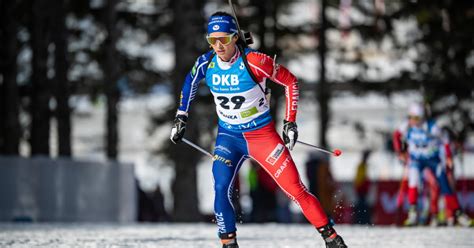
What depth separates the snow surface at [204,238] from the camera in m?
14.5

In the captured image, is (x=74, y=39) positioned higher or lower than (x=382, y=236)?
higher

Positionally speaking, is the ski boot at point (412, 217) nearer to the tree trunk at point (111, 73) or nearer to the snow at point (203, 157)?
the tree trunk at point (111, 73)

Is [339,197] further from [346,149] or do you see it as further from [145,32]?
[346,149]

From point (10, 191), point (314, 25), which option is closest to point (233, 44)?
point (10, 191)

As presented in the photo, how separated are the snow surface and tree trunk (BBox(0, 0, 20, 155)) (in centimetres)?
1429

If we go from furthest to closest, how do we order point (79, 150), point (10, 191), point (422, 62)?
point (79, 150)
point (422, 62)
point (10, 191)

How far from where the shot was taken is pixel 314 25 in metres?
38.8

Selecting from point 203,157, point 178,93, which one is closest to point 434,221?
point 178,93

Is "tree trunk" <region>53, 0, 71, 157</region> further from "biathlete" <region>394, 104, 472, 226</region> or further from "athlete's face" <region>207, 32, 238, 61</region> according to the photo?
"athlete's face" <region>207, 32, 238, 61</region>

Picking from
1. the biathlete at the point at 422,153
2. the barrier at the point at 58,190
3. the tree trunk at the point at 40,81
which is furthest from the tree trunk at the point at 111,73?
the biathlete at the point at 422,153

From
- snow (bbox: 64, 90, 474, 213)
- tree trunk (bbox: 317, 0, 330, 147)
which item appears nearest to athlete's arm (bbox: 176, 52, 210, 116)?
tree trunk (bbox: 317, 0, 330, 147)

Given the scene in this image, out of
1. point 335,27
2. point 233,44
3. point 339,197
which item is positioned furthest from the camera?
point 335,27

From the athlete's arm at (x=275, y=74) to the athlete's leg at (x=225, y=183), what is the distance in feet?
1.91

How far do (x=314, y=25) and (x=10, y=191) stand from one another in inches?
682
